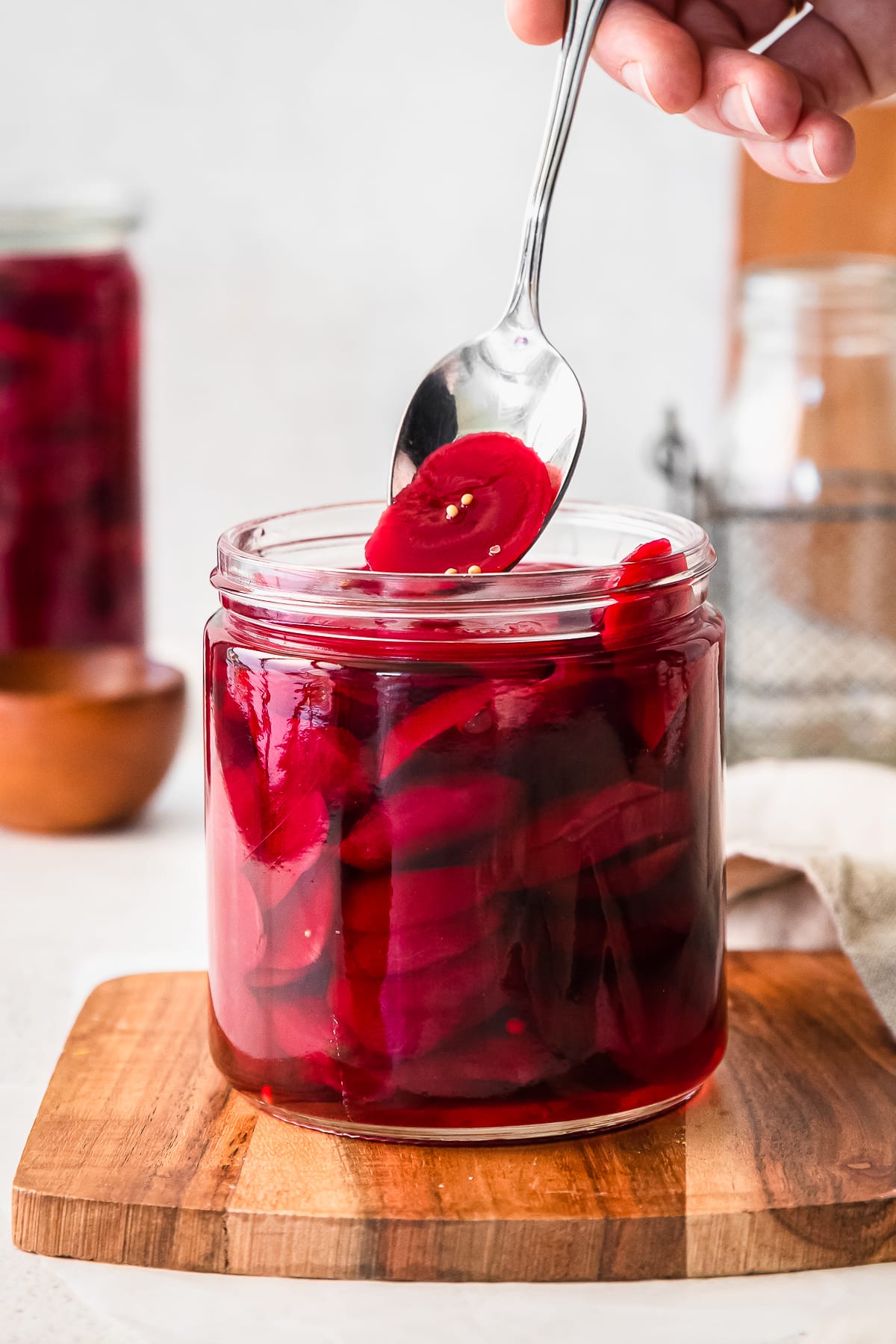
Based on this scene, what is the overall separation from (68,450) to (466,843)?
2.67 feet

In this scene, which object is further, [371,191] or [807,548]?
[371,191]

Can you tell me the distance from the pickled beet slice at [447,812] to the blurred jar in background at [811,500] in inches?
29.5

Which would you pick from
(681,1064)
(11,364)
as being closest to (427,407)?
(681,1064)

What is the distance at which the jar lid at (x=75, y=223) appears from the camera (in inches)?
48.5

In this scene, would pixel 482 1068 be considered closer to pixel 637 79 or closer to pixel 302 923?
pixel 302 923

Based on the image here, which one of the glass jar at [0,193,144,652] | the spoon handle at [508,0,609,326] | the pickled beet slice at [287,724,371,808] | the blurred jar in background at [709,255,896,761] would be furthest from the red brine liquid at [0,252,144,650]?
the pickled beet slice at [287,724,371,808]

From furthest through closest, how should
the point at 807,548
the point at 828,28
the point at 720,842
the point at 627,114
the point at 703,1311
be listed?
the point at 627,114 → the point at 807,548 → the point at 828,28 → the point at 720,842 → the point at 703,1311

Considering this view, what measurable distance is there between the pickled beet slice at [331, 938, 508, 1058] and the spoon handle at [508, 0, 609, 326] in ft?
1.08

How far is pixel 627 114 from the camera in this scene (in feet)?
4.97

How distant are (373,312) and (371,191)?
123 mm

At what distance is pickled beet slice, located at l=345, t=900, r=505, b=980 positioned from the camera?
0.62 metres

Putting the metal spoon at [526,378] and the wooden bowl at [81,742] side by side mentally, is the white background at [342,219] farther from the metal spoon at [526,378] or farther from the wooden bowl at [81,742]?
the metal spoon at [526,378]

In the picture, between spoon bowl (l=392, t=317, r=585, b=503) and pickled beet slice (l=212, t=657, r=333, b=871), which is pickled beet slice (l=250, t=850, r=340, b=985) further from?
spoon bowl (l=392, t=317, r=585, b=503)

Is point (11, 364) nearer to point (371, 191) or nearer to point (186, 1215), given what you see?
point (371, 191)
